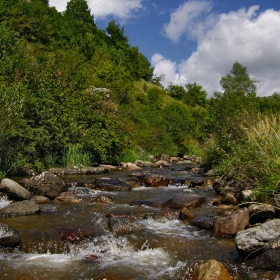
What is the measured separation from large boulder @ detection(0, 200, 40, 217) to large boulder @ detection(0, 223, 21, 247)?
2156 millimetres

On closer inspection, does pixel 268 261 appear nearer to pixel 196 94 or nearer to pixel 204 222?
pixel 204 222

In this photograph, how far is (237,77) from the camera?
6812cm

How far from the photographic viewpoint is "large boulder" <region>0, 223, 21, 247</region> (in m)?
7.47

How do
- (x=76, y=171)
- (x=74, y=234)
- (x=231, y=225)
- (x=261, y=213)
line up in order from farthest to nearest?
1. (x=76, y=171)
2. (x=261, y=213)
3. (x=231, y=225)
4. (x=74, y=234)

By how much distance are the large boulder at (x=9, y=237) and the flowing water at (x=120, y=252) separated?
20 cm

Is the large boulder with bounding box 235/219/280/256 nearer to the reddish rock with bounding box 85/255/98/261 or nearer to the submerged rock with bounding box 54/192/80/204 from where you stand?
the reddish rock with bounding box 85/255/98/261

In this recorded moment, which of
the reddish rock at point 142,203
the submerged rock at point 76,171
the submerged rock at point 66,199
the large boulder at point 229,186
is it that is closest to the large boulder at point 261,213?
the large boulder at point 229,186

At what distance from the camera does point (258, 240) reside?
676 cm

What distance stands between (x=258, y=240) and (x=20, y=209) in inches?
247

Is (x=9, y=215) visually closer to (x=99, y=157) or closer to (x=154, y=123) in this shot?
(x=99, y=157)

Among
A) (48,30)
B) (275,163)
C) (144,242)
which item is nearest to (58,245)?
(144,242)

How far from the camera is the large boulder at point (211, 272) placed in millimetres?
5789

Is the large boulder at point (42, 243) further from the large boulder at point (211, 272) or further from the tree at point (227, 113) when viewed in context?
the tree at point (227, 113)

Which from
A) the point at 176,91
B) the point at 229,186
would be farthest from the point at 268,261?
the point at 176,91
